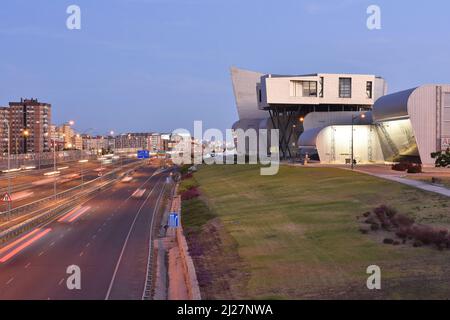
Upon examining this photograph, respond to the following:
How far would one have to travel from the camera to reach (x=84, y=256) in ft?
109

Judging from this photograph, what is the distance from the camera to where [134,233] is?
4312 cm

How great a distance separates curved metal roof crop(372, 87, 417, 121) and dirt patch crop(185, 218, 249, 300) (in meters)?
37.6

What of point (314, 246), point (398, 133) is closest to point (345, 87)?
point (398, 133)

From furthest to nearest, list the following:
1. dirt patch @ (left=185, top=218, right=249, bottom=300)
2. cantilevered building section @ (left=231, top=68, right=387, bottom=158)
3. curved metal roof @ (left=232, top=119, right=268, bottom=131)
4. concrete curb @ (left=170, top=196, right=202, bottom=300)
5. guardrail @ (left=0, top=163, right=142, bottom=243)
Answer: curved metal roof @ (left=232, top=119, right=268, bottom=131), cantilevered building section @ (left=231, top=68, right=387, bottom=158), guardrail @ (left=0, top=163, right=142, bottom=243), dirt patch @ (left=185, top=218, right=249, bottom=300), concrete curb @ (left=170, top=196, right=202, bottom=300)

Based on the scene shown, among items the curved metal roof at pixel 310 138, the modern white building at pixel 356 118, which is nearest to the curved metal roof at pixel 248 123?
the modern white building at pixel 356 118

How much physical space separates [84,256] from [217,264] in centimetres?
946

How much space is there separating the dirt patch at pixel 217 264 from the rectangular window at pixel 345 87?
254ft

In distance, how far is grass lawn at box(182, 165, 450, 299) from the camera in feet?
70.1

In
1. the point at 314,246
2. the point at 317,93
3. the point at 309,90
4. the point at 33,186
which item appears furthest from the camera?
the point at 309,90

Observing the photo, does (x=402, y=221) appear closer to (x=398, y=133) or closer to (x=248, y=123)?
(x=398, y=133)

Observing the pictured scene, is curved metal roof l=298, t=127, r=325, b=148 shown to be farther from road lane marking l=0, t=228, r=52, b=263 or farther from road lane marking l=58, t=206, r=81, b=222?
road lane marking l=0, t=228, r=52, b=263

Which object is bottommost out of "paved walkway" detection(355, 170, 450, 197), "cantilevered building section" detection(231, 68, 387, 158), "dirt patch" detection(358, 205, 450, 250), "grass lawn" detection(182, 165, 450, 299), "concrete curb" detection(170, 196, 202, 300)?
"concrete curb" detection(170, 196, 202, 300)

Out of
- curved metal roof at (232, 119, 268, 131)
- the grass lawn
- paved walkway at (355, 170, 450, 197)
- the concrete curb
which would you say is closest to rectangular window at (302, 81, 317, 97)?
curved metal roof at (232, 119, 268, 131)
